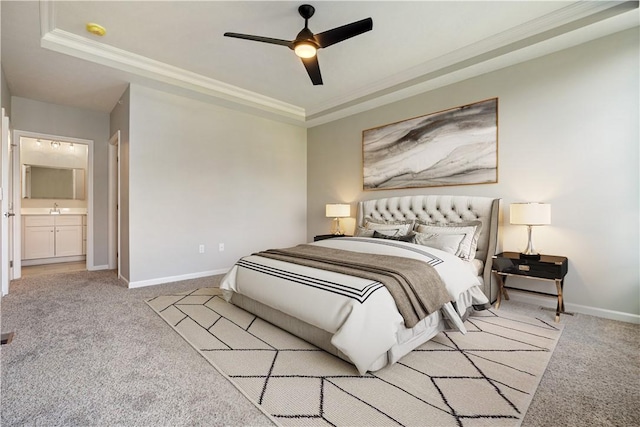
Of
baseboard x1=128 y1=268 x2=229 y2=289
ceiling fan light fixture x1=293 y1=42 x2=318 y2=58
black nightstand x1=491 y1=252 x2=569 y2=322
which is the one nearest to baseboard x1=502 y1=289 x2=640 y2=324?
black nightstand x1=491 y1=252 x2=569 y2=322

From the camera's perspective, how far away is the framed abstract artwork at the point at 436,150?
347 cm

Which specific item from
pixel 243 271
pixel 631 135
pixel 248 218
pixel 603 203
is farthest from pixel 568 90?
pixel 248 218

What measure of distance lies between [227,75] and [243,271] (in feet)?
8.59

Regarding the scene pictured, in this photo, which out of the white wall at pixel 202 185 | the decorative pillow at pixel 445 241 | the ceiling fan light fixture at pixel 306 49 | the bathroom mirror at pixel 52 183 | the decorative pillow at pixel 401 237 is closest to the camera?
the ceiling fan light fixture at pixel 306 49

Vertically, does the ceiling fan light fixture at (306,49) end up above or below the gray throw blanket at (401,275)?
above

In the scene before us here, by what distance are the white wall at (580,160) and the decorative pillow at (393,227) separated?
0.85m

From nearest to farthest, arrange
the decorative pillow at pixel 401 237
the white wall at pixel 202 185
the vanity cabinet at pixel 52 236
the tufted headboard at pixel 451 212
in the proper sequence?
the tufted headboard at pixel 451 212, the decorative pillow at pixel 401 237, the white wall at pixel 202 185, the vanity cabinet at pixel 52 236

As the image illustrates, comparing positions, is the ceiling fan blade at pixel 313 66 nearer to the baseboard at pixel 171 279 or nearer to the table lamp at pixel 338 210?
the table lamp at pixel 338 210

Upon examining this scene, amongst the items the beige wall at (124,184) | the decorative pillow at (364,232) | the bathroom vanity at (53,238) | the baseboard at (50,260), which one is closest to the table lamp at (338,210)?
the decorative pillow at (364,232)

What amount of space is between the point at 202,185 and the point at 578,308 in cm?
470

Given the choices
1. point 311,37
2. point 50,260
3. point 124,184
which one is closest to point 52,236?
point 50,260

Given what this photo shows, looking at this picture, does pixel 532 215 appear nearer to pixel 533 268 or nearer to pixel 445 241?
pixel 533 268

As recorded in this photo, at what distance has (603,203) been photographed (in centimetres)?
275

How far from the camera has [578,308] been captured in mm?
2889
